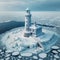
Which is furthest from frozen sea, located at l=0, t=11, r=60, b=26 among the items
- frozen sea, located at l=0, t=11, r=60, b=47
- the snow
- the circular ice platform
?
the snow

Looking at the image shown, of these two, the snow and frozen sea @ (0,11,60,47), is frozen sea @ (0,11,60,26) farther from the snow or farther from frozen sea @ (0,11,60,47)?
the snow

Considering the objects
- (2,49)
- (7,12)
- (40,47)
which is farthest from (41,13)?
(2,49)

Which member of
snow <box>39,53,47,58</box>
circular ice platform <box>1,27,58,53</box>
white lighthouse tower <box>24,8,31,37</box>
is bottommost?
snow <box>39,53,47,58</box>

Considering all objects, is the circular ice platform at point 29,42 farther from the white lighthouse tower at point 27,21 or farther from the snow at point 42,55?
the snow at point 42,55

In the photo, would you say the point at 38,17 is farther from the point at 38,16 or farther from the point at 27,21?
the point at 27,21

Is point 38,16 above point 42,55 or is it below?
above

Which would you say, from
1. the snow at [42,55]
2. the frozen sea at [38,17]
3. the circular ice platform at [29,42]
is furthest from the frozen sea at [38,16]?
the snow at [42,55]

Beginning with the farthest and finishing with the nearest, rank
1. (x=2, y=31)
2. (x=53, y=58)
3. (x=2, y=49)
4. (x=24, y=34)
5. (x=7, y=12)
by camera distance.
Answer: (x=7, y=12) < (x=2, y=31) < (x=24, y=34) < (x=2, y=49) < (x=53, y=58)

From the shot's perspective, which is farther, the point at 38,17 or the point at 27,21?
the point at 38,17

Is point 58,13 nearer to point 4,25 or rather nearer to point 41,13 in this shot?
point 41,13

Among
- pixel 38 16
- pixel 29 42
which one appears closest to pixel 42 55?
pixel 29 42

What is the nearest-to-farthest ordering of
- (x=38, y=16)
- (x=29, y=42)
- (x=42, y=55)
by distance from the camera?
(x=42, y=55) < (x=29, y=42) < (x=38, y=16)
